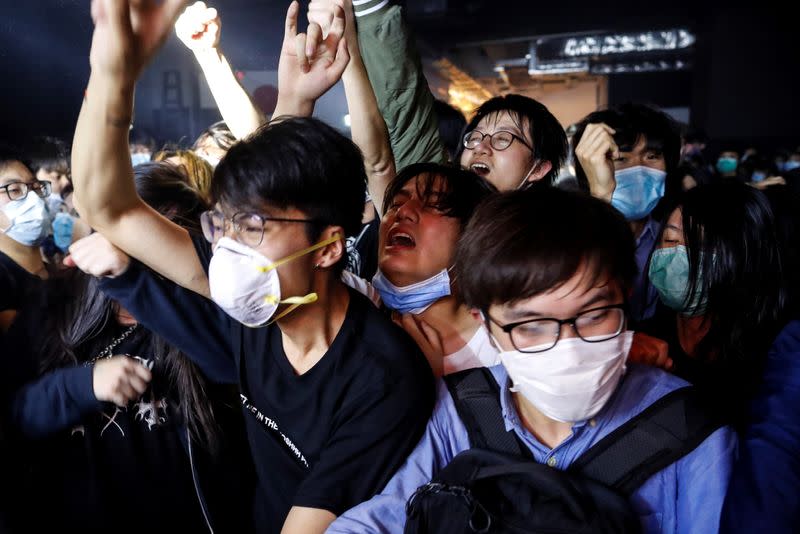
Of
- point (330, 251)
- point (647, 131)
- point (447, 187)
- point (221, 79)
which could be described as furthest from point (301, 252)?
point (647, 131)

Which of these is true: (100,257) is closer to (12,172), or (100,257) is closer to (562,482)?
(562,482)

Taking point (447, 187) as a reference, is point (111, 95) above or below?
above

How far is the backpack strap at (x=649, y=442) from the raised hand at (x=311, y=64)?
1.10 m

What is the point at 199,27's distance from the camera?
1.83 meters

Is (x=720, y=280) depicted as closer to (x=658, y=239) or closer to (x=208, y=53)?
(x=658, y=239)

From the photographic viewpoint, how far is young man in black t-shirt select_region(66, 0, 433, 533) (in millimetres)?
1157

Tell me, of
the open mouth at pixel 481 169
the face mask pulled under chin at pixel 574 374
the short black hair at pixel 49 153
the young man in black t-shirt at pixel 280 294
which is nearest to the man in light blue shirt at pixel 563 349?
the face mask pulled under chin at pixel 574 374

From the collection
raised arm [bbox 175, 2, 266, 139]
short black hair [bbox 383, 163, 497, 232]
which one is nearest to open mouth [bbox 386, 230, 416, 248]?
short black hair [bbox 383, 163, 497, 232]

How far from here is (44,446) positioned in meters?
1.48

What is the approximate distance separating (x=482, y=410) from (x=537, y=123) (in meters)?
1.24

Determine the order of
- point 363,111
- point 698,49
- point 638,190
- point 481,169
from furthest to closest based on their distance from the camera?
point 698,49 → point 638,190 → point 481,169 → point 363,111

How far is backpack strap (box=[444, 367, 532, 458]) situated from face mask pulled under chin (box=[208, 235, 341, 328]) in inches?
15.3

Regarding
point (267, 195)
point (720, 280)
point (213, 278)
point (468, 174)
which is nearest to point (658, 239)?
point (720, 280)

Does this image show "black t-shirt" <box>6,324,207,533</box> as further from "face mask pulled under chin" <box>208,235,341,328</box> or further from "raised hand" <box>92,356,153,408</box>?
"face mask pulled under chin" <box>208,235,341,328</box>
